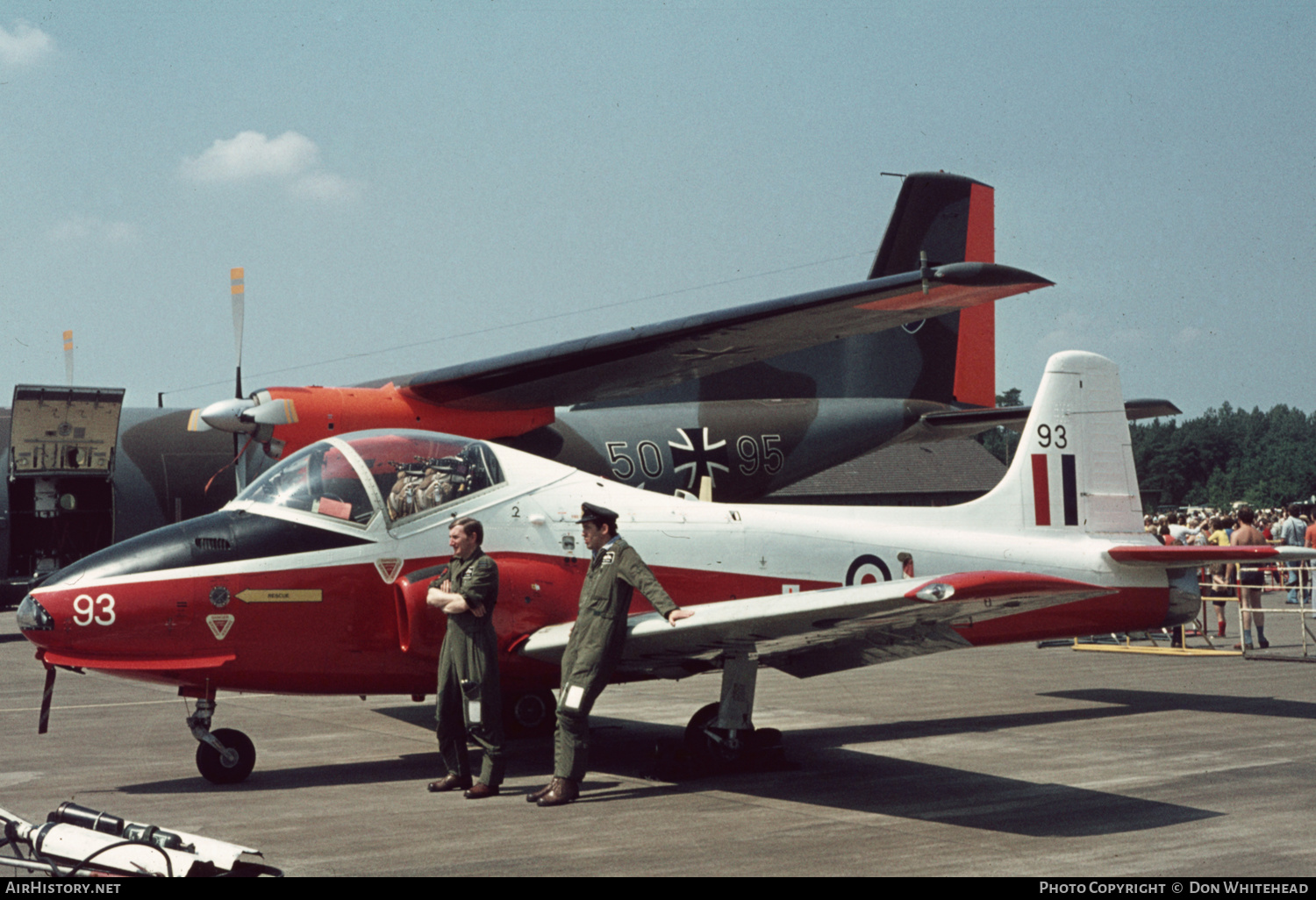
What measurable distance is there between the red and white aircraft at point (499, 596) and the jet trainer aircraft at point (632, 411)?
261 inches

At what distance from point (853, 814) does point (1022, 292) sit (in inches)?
327

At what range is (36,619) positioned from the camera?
749cm

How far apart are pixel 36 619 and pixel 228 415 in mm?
10616

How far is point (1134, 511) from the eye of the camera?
37.0 feet

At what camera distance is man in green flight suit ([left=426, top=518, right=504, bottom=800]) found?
7520mm

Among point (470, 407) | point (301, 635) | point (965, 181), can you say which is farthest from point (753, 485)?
point (301, 635)

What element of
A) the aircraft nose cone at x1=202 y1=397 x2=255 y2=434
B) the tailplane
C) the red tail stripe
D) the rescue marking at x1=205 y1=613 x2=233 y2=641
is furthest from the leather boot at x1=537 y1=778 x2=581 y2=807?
the tailplane

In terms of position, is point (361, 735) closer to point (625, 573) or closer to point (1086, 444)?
point (625, 573)

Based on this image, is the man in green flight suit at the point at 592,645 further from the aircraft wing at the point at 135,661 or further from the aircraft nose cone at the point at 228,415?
the aircraft nose cone at the point at 228,415

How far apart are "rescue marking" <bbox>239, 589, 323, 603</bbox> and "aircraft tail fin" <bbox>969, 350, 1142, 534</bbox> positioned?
18.8 ft

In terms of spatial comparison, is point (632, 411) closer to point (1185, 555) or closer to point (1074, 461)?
point (1074, 461)

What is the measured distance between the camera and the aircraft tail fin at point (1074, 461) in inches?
425

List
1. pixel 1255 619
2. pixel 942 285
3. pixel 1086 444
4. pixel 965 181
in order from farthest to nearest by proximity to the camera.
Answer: pixel 965 181 → pixel 1255 619 → pixel 942 285 → pixel 1086 444

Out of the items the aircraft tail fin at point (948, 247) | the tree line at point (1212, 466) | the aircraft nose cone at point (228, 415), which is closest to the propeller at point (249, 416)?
the aircraft nose cone at point (228, 415)
